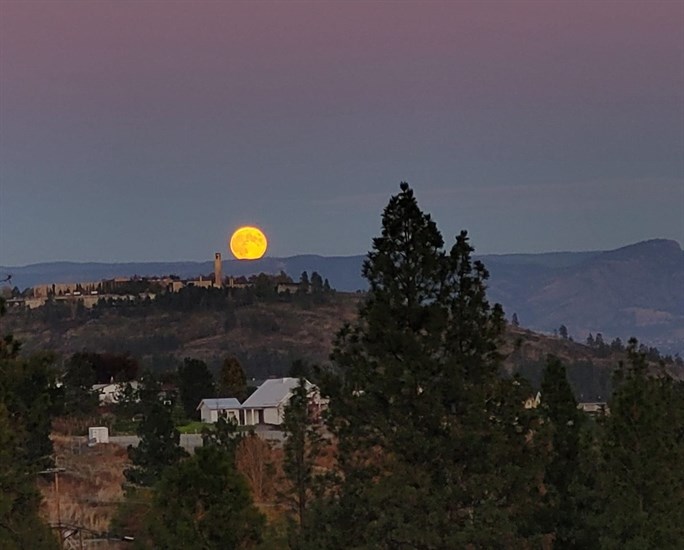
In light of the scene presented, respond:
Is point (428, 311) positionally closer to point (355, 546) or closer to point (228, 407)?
point (355, 546)

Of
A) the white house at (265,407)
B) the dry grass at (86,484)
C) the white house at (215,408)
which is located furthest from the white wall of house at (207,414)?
the dry grass at (86,484)

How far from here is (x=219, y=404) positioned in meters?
64.1

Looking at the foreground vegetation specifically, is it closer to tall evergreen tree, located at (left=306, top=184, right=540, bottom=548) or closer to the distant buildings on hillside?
tall evergreen tree, located at (left=306, top=184, right=540, bottom=548)

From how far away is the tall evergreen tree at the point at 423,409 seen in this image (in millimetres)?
19094

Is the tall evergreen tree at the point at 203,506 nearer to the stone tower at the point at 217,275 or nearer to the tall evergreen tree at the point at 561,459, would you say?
the tall evergreen tree at the point at 561,459

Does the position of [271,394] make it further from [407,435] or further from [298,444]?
[407,435]

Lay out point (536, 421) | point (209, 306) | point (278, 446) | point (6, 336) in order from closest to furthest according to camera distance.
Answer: point (536, 421), point (6, 336), point (278, 446), point (209, 306)

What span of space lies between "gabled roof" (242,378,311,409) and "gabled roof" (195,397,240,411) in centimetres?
59

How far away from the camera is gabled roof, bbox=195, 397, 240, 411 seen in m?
63.0

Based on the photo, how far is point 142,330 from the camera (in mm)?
143250

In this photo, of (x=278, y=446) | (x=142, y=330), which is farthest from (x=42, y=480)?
(x=142, y=330)

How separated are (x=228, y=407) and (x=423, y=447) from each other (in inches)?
1775

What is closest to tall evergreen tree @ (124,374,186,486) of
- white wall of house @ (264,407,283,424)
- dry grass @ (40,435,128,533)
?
dry grass @ (40,435,128,533)

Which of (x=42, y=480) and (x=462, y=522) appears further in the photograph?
(x=42, y=480)
